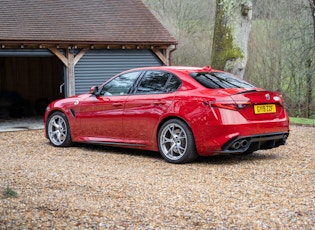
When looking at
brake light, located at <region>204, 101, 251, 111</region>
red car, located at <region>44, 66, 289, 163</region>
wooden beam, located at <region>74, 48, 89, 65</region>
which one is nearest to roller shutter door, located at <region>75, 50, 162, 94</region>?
wooden beam, located at <region>74, 48, 89, 65</region>

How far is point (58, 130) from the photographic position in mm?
10688

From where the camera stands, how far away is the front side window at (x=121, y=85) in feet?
31.4

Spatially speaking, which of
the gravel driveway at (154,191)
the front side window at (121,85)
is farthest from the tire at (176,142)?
the front side window at (121,85)

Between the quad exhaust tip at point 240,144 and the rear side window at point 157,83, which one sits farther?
the rear side window at point 157,83

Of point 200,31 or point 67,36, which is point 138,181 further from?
point 200,31

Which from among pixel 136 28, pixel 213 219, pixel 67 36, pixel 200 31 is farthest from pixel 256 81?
pixel 213 219

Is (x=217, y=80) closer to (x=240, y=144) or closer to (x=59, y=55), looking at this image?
→ (x=240, y=144)

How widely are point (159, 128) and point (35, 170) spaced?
205cm

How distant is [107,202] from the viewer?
5941mm

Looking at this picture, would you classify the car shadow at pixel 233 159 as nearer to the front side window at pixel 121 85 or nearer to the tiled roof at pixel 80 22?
the front side window at pixel 121 85

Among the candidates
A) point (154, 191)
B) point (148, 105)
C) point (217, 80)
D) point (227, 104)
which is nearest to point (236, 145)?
point (227, 104)

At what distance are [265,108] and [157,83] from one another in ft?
5.95

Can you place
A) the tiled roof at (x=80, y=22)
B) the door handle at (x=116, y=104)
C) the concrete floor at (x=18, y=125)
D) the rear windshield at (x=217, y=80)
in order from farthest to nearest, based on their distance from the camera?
the tiled roof at (x=80, y=22) → the concrete floor at (x=18, y=125) → the door handle at (x=116, y=104) → the rear windshield at (x=217, y=80)

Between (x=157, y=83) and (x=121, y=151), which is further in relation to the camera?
(x=121, y=151)
